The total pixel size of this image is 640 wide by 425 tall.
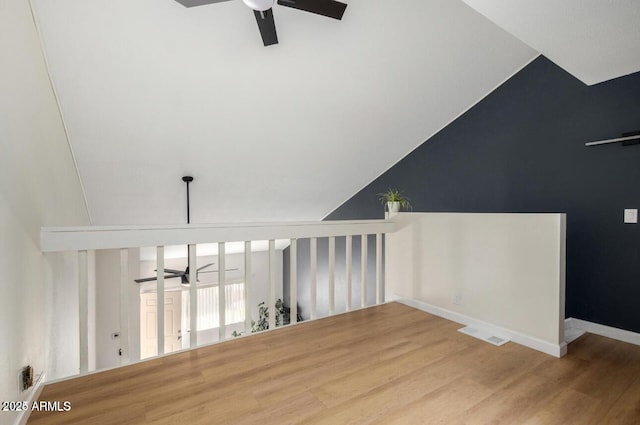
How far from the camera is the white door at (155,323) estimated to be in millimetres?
6215

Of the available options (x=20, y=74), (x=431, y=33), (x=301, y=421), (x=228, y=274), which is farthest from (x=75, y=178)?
(x=228, y=274)

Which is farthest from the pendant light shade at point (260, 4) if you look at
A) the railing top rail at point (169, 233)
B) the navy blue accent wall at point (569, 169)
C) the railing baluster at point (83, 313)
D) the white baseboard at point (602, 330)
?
the white baseboard at point (602, 330)

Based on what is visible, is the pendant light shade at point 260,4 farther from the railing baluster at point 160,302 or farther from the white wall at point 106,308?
the white wall at point 106,308

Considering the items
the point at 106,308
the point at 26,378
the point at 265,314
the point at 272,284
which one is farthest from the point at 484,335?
the point at 265,314

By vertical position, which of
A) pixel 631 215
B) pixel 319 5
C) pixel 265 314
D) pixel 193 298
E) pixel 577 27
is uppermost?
pixel 319 5

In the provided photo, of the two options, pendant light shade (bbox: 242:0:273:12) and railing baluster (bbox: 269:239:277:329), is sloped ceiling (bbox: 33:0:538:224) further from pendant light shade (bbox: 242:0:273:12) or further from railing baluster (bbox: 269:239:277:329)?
railing baluster (bbox: 269:239:277:329)

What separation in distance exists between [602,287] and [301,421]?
2931 millimetres

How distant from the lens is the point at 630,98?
2.59 metres

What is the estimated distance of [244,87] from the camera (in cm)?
291

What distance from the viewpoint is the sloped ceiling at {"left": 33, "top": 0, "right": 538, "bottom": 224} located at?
2295 millimetres

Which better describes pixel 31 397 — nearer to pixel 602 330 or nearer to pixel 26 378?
pixel 26 378

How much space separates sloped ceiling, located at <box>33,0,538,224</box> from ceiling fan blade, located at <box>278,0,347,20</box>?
53 centimetres

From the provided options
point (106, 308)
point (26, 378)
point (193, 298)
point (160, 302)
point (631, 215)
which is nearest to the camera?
point (26, 378)

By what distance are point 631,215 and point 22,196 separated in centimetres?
417
